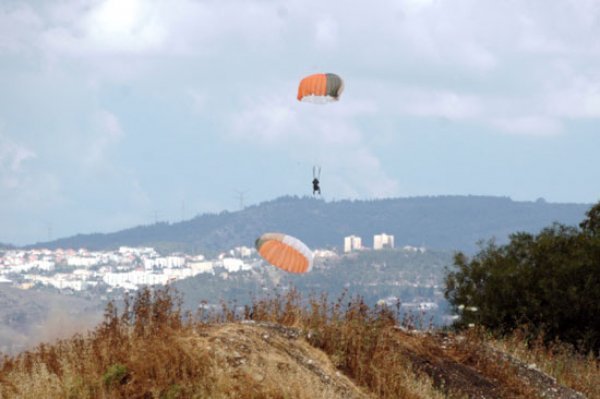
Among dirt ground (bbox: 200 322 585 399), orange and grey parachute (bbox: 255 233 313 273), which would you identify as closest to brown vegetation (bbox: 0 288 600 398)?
dirt ground (bbox: 200 322 585 399)

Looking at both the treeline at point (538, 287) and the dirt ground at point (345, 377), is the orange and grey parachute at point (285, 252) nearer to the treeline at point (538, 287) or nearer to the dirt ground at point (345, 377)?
the dirt ground at point (345, 377)

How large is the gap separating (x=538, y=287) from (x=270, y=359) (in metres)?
21.4

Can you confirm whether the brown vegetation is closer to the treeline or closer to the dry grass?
the dry grass

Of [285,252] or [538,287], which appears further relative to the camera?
[538,287]

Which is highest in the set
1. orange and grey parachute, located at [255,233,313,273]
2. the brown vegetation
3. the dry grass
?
orange and grey parachute, located at [255,233,313,273]

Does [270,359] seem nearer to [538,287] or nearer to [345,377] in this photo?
[345,377]

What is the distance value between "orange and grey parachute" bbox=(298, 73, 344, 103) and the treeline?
798cm

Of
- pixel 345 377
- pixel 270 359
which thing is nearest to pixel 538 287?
pixel 345 377

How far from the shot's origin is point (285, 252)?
24953mm

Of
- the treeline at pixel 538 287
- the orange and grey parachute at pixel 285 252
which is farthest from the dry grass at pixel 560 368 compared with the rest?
the treeline at pixel 538 287

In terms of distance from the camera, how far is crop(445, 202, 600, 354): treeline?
32.9 m

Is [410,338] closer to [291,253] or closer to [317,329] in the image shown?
[317,329]

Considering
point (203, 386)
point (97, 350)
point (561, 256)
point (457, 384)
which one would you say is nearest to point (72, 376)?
point (97, 350)

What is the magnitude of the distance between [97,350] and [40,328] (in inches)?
141
